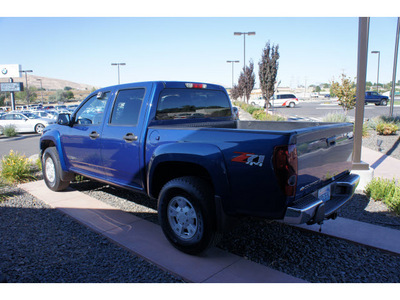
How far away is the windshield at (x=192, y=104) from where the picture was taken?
414 cm

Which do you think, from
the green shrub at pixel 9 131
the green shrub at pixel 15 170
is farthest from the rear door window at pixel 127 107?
the green shrub at pixel 9 131

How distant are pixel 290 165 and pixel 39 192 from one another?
17.0 feet

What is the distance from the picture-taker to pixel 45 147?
6.38 m

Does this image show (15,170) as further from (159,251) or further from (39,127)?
(39,127)

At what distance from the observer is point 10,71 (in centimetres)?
4256

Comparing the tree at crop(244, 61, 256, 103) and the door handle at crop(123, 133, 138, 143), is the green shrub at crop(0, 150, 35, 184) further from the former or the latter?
the tree at crop(244, 61, 256, 103)

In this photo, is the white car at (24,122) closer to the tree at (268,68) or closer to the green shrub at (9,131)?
the green shrub at (9,131)

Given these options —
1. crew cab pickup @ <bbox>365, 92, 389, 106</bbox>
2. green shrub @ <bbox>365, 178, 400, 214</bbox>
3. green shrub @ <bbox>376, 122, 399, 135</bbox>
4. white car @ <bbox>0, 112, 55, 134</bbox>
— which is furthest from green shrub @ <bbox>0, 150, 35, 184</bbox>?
crew cab pickup @ <bbox>365, 92, 389, 106</bbox>

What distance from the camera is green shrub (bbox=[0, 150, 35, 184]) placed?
6.86 metres

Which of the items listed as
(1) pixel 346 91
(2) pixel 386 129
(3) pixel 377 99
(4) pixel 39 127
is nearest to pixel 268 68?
(1) pixel 346 91

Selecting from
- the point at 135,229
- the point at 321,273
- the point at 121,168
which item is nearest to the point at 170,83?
the point at 121,168

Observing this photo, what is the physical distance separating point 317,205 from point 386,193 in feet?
9.53

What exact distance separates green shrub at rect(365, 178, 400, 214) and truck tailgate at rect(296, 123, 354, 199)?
53.5 inches

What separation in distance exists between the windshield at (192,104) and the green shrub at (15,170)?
4.58m
